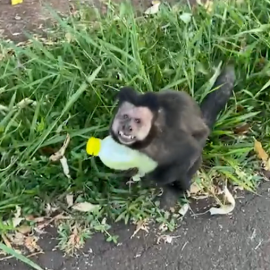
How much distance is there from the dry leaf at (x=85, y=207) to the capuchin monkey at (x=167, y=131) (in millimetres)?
264

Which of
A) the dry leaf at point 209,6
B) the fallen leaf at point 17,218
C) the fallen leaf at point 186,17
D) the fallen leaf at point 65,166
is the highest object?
the fallen leaf at point 186,17

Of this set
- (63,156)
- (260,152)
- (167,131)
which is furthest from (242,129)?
(63,156)

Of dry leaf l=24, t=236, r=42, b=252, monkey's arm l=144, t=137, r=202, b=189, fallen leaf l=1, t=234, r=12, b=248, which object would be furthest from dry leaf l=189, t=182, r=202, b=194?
fallen leaf l=1, t=234, r=12, b=248

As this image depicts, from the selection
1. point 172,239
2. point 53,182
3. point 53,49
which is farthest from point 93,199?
point 53,49

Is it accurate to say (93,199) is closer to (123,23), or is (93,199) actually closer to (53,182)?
(53,182)

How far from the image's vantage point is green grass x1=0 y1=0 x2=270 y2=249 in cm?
305

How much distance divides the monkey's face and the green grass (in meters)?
0.43

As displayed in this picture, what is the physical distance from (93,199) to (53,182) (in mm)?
195

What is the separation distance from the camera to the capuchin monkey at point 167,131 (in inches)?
105

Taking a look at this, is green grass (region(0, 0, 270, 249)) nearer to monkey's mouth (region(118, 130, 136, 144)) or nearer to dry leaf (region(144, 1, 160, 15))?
dry leaf (region(144, 1, 160, 15))

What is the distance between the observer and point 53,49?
3.44 meters

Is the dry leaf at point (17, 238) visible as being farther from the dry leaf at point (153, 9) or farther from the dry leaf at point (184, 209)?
the dry leaf at point (153, 9)

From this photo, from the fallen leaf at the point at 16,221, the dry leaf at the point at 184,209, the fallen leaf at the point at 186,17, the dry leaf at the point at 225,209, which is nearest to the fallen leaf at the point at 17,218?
the fallen leaf at the point at 16,221

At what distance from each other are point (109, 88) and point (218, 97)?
52 centimetres
